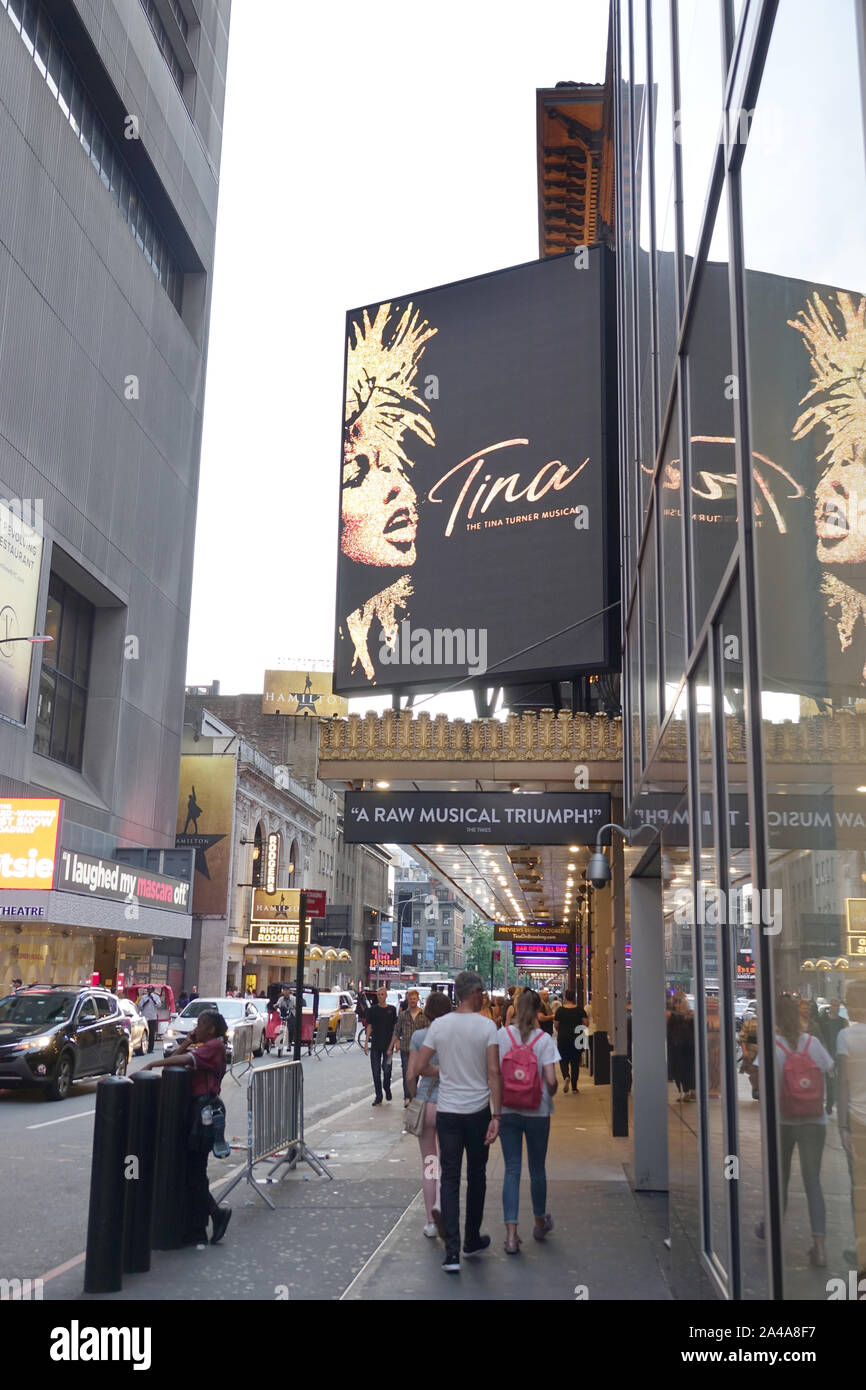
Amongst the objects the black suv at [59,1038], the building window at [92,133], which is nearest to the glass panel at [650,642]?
the black suv at [59,1038]

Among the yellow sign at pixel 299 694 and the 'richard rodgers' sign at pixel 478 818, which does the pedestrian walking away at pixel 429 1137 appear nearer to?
the 'richard rodgers' sign at pixel 478 818

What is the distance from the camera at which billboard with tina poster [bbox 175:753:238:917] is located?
59844mm

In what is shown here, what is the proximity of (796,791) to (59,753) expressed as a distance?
1543 inches

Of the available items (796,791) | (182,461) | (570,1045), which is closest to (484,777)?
(570,1045)

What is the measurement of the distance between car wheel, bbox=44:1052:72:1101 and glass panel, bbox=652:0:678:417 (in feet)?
54.7

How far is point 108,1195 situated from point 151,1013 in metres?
26.2

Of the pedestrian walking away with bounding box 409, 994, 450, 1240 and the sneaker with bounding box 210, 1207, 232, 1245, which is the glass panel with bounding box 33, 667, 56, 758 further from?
the sneaker with bounding box 210, 1207, 232, 1245

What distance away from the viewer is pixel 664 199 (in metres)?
8.43

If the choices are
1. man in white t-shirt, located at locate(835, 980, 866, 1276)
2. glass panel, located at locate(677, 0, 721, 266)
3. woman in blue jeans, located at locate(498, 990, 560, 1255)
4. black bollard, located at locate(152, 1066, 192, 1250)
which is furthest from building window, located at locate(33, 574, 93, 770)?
man in white t-shirt, located at locate(835, 980, 866, 1276)

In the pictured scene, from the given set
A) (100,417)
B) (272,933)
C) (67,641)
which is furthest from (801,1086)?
(272,933)

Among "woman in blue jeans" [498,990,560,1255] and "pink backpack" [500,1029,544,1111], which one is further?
"pink backpack" [500,1029,544,1111]

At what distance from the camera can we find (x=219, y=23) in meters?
55.4

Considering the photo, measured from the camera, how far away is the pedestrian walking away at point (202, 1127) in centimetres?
879

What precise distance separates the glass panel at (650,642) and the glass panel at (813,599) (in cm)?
527
